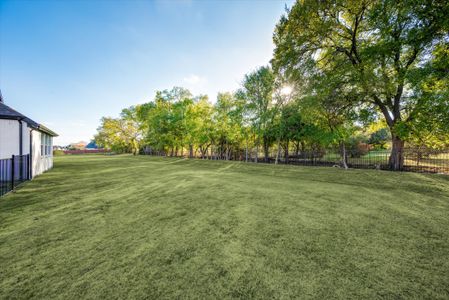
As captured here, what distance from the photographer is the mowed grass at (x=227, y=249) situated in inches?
72.7

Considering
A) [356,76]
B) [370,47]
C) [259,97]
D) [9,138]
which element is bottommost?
[9,138]

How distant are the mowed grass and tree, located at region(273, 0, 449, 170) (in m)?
8.39

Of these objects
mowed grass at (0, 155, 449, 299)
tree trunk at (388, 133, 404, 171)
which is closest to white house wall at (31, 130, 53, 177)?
mowed grass at (0, 155, 449, 299)

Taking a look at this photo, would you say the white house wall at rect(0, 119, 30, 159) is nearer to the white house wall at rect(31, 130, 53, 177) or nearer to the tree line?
the white house wall at rect(31, 130, 53, 177)

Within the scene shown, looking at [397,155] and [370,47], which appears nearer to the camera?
[370,47]

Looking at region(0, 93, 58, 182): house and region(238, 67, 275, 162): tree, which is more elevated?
region(238, 67, 275, 162): tree

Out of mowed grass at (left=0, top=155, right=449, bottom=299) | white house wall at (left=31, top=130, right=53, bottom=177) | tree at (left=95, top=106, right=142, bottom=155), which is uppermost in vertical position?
tree at (left=95, top=106, right=142, bottom=155)

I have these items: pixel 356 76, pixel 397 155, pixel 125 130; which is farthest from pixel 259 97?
pixel 125 130

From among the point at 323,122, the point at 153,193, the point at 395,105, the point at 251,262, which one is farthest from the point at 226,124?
the point at 251,262

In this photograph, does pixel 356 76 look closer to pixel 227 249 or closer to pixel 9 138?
pixel 227 249

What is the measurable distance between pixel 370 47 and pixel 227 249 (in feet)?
45.2

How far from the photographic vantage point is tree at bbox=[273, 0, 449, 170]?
873 cm

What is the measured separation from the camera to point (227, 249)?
258cm

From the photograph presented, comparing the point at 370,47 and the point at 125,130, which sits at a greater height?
the point at 370,47
